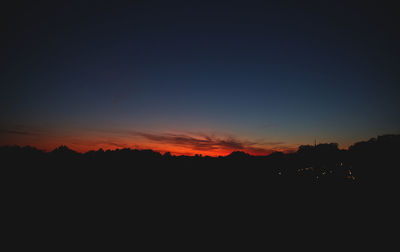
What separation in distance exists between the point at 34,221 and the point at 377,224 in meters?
43.2

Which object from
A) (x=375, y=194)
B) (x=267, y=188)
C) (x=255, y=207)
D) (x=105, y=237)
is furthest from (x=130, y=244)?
(x=375, y=194)

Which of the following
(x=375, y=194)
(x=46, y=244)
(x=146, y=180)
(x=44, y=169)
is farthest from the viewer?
(x=44, y=169)

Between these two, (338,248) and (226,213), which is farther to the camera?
(226,213)

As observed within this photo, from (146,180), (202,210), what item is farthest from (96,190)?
(202,210)

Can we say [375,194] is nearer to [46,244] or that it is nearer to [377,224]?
[377,224]

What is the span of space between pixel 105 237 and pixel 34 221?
13526mm

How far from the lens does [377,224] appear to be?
20.2 meters

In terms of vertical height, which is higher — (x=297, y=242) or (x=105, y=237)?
(x=297, y=242)

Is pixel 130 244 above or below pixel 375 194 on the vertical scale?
below

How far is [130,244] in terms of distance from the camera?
18.6m

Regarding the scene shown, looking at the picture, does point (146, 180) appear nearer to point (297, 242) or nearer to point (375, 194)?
point (297, 242)

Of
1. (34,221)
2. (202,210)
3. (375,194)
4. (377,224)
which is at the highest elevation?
(375,194)

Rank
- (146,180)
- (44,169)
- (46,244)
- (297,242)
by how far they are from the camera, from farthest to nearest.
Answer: (44,169), (146,180), (46,244), (297,242)

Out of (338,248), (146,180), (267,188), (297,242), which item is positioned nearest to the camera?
(338,248)
